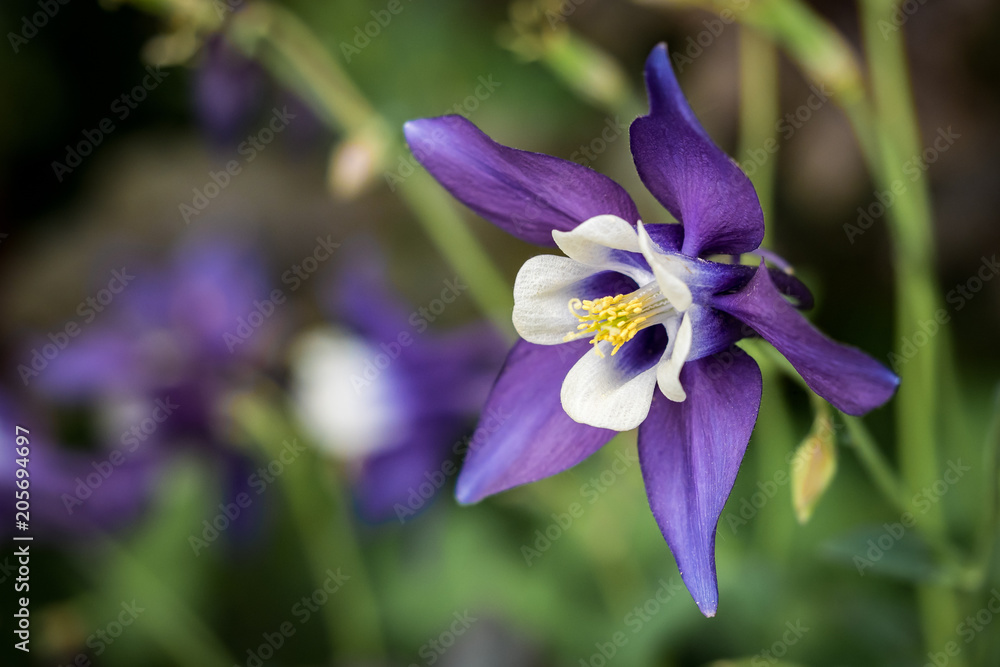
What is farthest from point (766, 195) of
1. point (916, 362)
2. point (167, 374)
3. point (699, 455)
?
point (167, 374)

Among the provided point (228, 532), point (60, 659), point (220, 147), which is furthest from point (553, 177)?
point (60, 659)

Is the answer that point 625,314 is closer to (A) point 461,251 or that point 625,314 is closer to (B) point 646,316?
(B) point 646,316

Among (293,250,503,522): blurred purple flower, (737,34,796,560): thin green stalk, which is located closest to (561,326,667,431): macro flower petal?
(737,34,796,560): thin green stalk

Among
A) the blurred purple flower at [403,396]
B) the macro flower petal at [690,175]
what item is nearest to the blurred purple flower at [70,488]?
the blurred purple flower at [403,396]

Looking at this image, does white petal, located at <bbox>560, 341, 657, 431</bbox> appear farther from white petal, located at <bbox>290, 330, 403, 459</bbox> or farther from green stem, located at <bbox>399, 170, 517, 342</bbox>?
white petal, located at <bbox>290, 330, 403, 459</bbox>

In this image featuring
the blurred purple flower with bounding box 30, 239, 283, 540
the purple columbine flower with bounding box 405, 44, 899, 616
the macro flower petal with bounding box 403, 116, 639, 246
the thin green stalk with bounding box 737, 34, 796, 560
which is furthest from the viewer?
the blurred purple flower with bounding box 30, 239, 283, 540

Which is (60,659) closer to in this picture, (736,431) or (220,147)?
(220,147)

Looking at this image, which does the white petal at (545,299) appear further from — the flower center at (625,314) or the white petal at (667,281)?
the white petal at (667,281)
